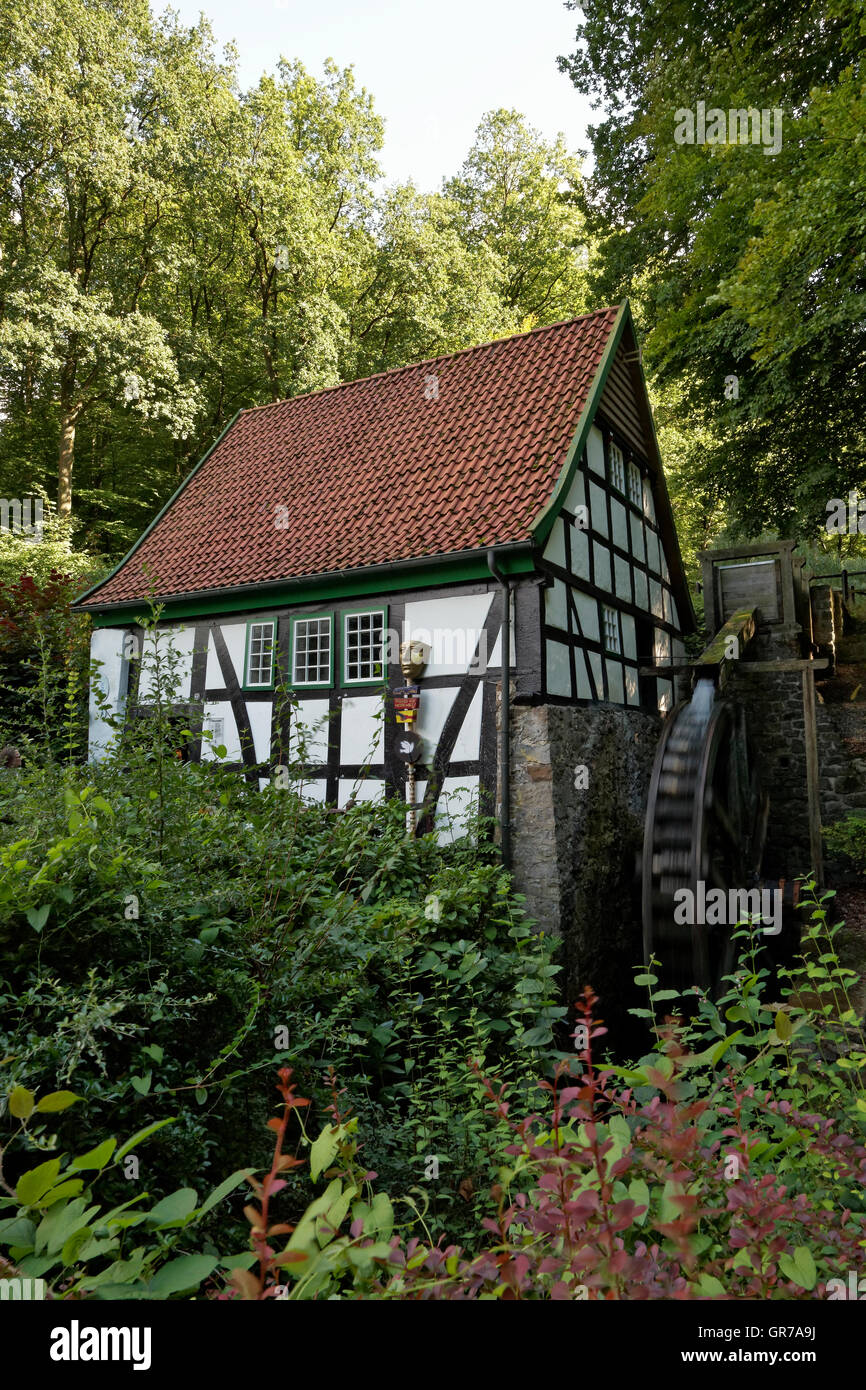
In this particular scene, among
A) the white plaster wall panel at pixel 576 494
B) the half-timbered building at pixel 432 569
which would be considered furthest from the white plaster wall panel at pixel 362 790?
the white plaster wall panel at pixel 576 494

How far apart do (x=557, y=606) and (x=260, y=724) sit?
3994 mm

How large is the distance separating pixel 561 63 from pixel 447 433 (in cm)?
754

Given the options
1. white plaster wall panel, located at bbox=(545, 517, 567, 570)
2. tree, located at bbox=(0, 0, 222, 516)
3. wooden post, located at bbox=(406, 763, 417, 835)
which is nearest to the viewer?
wooden post, located at bbox=(406, 763, 417, 835)

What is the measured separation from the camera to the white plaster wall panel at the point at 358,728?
903 centimetres

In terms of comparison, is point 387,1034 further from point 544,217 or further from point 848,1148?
point 544,217

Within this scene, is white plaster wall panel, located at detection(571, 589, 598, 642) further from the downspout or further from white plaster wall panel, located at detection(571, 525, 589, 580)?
the downspout

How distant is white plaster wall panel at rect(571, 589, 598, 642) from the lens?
9180mm

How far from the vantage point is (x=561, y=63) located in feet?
42.8

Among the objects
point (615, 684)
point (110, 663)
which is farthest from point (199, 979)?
point (110, 663)

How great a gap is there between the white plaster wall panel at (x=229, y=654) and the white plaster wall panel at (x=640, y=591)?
215 inches

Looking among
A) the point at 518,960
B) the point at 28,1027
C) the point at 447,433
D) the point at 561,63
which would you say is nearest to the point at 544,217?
the point at 561,63

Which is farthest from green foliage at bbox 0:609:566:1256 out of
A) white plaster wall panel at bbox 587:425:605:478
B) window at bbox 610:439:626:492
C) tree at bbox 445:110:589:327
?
tree at bbox 445:110:589:327

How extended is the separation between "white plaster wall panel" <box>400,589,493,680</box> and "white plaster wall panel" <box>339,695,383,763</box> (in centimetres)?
87

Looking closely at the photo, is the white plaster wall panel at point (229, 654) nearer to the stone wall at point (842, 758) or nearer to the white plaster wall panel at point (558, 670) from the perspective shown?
the white plaster wall panel at point (558, 670)
